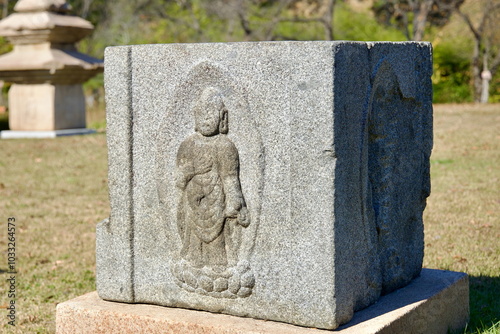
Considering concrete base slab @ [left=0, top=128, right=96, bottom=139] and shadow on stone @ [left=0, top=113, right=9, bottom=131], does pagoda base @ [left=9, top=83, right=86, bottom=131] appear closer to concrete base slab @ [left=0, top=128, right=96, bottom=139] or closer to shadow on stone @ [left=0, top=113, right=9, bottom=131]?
concrete base slab @ [left=0, top=128, right=96, bottom=139]

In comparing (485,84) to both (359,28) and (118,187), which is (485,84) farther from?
(118,187)

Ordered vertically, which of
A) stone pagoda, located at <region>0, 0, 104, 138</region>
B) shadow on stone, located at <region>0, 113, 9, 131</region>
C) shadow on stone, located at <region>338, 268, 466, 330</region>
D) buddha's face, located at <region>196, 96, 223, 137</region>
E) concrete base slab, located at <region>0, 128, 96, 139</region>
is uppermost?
stone pagoda, located at <region>0, 0, 104, 138</region>

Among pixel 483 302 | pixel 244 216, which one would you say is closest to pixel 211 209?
pixel 244 216

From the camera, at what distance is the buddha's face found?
3.42m

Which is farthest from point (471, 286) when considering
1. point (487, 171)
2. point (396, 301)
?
point (487, 171)

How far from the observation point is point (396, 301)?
145 inches

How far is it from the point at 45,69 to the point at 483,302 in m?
10.9

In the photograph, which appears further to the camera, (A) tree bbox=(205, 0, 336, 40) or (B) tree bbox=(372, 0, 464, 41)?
(A) tree bbox=(205, 0, 336, 40)

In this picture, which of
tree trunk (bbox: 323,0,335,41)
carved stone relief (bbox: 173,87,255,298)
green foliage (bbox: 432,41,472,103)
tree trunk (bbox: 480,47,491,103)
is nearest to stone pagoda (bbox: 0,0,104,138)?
tree trunk (bbox: 323,0,335,41)

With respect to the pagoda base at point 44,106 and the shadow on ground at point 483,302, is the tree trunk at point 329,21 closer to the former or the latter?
the pagoda base at point 44,106

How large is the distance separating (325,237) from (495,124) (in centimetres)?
1097

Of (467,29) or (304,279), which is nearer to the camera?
(304,279)

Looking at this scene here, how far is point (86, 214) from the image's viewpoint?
786 cm

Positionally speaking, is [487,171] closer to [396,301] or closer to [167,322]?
[396,301]
